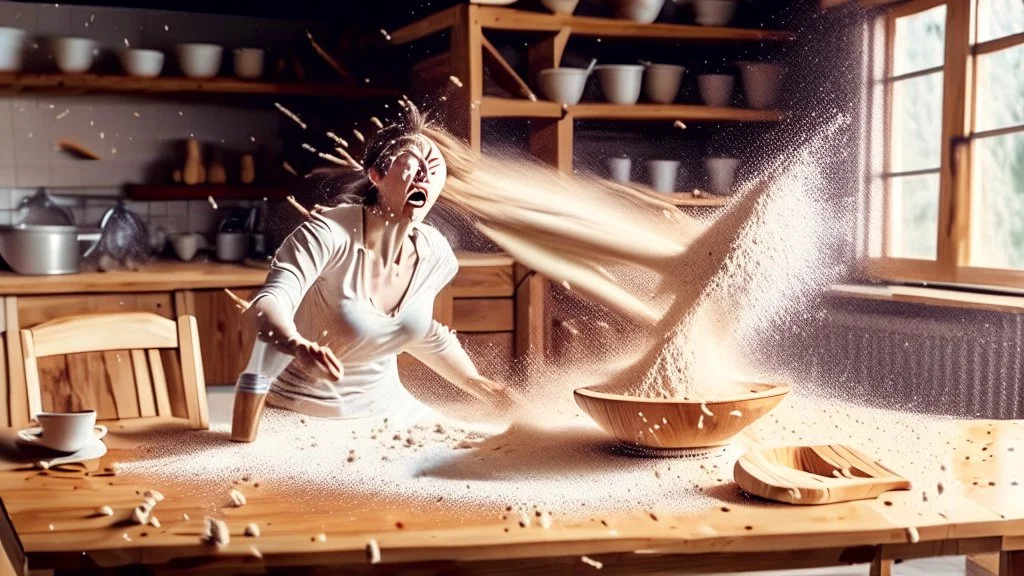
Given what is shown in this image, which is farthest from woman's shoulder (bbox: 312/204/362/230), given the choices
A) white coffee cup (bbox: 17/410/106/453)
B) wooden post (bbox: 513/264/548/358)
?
wooden post (bbox: 513/264/548/358)

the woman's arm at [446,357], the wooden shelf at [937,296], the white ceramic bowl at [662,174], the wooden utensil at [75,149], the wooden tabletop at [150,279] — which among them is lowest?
the woman's arm at [446,357]

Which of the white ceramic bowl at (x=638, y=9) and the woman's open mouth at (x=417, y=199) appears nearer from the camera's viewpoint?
the woman's open mouth at (x=417, y=199)

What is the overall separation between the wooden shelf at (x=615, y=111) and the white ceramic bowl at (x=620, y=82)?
0.03m

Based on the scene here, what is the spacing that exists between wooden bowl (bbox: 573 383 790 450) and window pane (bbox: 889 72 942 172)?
1.67 metres

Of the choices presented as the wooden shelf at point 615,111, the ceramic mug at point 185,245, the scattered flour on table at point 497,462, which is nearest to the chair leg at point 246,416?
the scattered flour on table at point 497,462

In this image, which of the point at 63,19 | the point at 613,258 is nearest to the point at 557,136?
the point at 613,258

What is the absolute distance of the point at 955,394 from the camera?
7.68 feet

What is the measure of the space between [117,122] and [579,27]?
134cm

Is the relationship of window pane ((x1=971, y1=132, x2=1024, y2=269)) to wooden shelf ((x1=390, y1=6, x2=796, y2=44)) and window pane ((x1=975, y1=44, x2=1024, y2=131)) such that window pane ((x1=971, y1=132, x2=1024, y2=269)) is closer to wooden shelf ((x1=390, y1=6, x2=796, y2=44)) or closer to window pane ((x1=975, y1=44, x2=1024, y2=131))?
window pane ((x1=975, y1=44, x2=1024, y2=131))

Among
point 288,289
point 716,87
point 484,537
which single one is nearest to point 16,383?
point 288,289

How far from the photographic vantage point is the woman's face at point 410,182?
144 cm

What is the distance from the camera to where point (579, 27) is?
2.78 m

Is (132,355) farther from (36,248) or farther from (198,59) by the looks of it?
(198,59)

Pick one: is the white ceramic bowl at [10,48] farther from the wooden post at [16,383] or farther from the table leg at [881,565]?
the table leg at [881,565]
